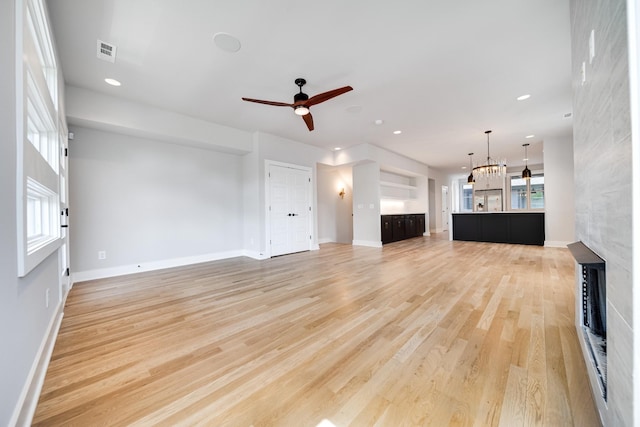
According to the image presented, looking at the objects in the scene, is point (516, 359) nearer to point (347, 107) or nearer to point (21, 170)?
point (21, 170)

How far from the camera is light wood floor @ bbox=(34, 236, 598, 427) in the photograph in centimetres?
122

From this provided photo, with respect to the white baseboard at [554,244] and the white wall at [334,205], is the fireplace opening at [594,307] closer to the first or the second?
the white baseboard at [554,244]

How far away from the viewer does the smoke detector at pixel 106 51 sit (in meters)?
2.54

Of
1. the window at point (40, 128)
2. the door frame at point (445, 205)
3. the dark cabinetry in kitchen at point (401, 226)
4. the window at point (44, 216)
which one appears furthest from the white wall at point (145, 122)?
the door frame at point (445, 205)

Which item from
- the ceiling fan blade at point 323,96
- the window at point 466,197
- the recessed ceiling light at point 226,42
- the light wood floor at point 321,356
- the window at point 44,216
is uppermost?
the recessed ceiling light at point 226,42

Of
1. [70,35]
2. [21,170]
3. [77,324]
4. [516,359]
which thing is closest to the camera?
[21,170]

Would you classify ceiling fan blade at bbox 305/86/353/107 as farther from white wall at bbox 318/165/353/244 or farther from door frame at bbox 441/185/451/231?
door frame at bbox 441/185/451/231

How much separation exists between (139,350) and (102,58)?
10.3 feet

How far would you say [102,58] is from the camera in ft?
9.09

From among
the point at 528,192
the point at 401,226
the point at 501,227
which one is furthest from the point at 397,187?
the point at 528,192

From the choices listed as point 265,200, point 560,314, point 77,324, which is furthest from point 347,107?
point 77,324

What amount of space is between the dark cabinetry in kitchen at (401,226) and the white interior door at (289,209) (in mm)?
2297

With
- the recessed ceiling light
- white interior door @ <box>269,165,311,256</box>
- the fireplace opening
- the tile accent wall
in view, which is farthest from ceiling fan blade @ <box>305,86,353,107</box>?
white interior door @ <box>269,165,311,256</box>

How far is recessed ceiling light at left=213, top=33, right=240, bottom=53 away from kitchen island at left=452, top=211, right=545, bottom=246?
7.50m
